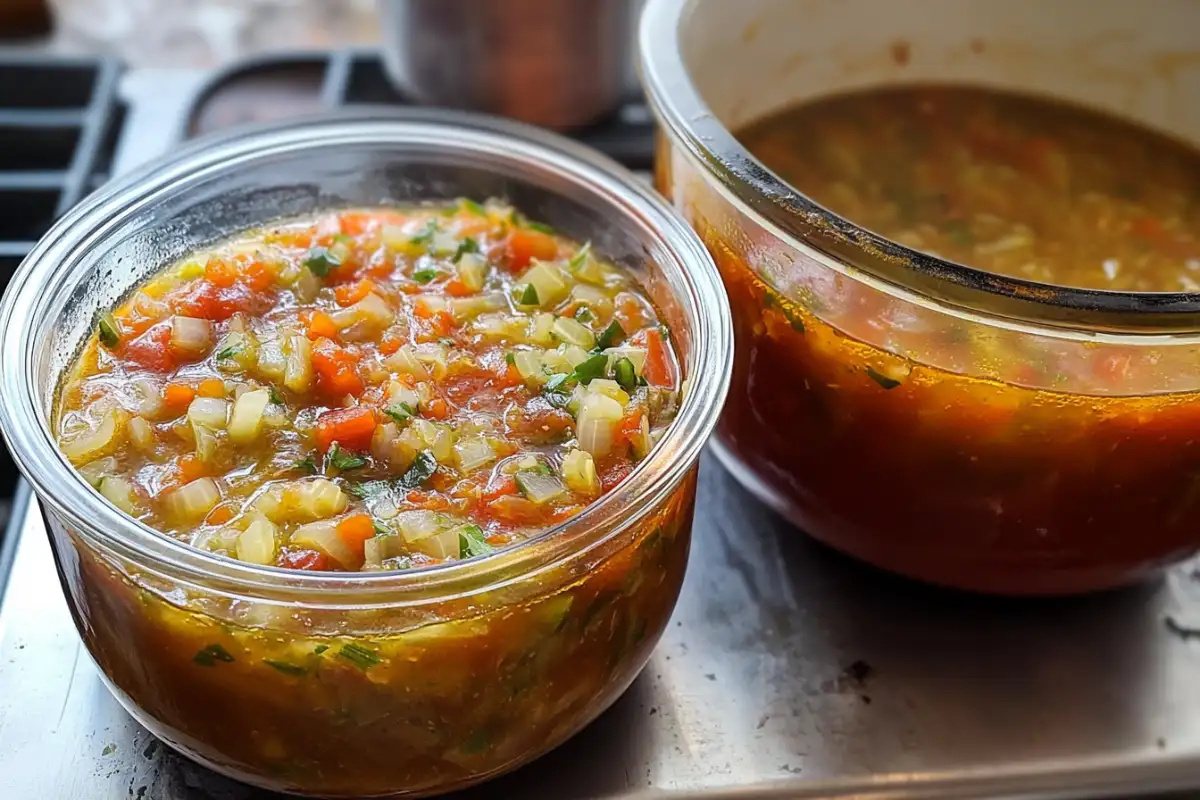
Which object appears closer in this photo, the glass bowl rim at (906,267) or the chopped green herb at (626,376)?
the glass bowl rim at (906,267)

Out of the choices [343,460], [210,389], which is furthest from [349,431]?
[210,389]

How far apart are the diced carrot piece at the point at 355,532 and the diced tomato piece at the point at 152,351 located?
26 centimetres

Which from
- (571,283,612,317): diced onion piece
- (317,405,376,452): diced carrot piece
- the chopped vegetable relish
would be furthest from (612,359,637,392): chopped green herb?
(317,405,376,452): diced carrot piece

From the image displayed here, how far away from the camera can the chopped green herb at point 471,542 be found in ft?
2.84

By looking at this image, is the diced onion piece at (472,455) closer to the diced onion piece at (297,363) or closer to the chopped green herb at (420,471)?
the chopped green herb at (420,471)

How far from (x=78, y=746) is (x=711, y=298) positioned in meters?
0.66

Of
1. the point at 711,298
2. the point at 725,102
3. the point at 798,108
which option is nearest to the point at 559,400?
the point at 711,298

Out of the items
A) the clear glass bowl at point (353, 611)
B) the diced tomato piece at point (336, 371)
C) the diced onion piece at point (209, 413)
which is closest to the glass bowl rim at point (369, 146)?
the clear glass bowl at point (353, 611)

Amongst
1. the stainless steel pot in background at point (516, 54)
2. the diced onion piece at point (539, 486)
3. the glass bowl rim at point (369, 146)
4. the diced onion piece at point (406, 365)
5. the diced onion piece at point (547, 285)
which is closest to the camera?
the glass bowl rim at point (369, 146)

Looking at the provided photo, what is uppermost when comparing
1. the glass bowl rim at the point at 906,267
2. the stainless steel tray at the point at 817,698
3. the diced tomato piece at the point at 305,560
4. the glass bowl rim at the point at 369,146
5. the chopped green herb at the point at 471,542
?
the glass bowl rim at the point at 906,267

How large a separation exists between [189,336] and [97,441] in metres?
Answer: 0.13

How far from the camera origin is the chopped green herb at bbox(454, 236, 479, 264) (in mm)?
1155

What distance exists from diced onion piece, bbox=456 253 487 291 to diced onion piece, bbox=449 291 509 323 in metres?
0.01

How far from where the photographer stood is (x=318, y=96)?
1864 millimetres
